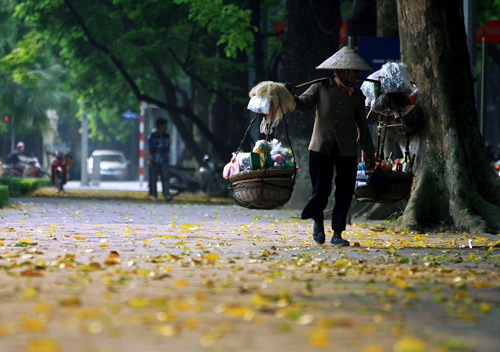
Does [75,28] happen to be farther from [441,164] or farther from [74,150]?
[74,150]

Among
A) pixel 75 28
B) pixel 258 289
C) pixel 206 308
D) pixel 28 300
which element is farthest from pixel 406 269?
pixel 75 28

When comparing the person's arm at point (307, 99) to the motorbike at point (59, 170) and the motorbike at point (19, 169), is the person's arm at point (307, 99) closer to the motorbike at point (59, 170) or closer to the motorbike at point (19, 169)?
the motorbike at point (59, 170)

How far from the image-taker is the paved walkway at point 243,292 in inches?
194

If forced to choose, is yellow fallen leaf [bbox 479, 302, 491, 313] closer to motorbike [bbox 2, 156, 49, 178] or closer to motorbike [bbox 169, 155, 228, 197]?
motorbike [bbox 169, 155, 228, 197]

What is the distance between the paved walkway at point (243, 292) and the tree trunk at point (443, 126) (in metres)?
0.93

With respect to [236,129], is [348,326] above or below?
below

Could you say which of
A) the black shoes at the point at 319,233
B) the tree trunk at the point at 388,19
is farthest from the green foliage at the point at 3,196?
the black shoes at the point at 319,233

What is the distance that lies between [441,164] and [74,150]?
180ft

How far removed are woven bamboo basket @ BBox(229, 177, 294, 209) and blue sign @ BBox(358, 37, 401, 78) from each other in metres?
4.88

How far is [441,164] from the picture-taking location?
1295 cm

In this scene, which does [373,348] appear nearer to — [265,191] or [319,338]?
[319,338]

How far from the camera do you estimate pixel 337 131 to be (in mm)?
10172

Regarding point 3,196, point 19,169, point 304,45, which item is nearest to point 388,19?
point 304,45

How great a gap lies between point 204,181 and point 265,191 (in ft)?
54.2
